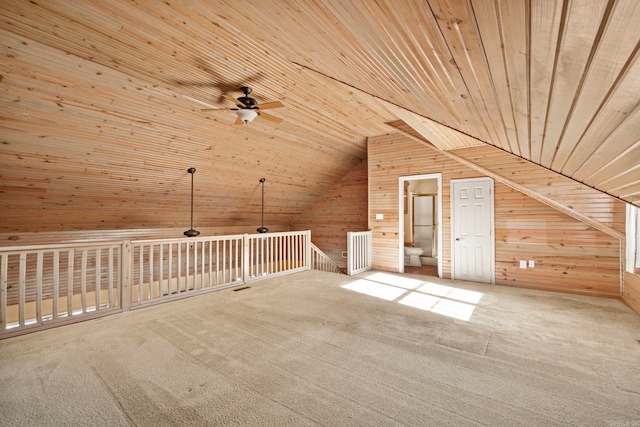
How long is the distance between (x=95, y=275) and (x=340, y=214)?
17.9 feet

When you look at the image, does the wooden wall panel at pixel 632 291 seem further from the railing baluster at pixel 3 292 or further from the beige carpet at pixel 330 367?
the railing baluster at pixel 3 292

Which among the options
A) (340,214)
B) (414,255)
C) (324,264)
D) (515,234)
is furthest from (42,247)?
(414,255)

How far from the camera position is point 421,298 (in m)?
4.05

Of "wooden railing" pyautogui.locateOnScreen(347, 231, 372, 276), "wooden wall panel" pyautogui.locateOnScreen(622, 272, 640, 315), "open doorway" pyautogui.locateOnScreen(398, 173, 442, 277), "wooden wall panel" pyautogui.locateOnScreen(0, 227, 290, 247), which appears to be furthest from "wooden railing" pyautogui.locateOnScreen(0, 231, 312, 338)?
"wooden wall panel" pyautogui.locateOnScreen(622, 272, 640, 315)

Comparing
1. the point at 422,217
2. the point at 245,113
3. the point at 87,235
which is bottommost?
the point at 87,235

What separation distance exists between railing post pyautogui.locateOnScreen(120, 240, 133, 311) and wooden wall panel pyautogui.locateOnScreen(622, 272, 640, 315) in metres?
6.30

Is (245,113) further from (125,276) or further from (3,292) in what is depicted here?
(3,292)

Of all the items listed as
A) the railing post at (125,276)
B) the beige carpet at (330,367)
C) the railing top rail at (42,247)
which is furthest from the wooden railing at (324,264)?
the railing top rail at (42,247)

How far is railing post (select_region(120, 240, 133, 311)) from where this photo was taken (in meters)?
3.38

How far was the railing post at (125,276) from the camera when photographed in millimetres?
3379

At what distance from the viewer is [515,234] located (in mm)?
4789

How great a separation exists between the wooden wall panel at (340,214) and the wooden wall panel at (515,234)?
112 centimetres

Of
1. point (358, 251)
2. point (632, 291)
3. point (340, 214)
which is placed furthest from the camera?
point (340, 214)

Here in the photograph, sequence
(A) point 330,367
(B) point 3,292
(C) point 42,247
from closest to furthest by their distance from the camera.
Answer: (A) point 330,367, (B) point 3,292, (C) point 42,247
